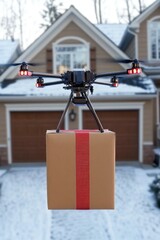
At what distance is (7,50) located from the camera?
1669 centimetres

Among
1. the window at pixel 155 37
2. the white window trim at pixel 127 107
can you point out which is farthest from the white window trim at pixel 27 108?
the window at pixel 155 37

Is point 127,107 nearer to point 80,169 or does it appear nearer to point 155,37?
point 155,37

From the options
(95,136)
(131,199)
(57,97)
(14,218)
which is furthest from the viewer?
(57,97)

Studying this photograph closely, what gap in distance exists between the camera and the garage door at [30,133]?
1252cm

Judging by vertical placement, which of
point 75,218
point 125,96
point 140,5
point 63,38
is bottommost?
point 75,218

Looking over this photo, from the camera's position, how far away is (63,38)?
13.0 metres

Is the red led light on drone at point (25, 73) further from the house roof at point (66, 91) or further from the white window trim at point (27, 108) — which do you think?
the white window trim at point (27, 108)

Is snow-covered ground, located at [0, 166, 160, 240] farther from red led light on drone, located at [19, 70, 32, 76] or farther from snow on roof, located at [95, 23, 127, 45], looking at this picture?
snow on roof, located at [95, 23, 127, 45]

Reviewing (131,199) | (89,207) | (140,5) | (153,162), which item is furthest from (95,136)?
(140,5)

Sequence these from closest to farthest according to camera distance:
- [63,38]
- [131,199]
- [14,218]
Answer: [14,218]
[131,199]
[63,38]

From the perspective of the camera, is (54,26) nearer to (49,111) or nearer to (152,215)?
(49,111)

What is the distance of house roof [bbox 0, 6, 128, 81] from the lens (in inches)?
505

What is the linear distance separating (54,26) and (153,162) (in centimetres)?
641

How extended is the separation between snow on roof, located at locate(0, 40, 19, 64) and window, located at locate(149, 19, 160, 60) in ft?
21.4
